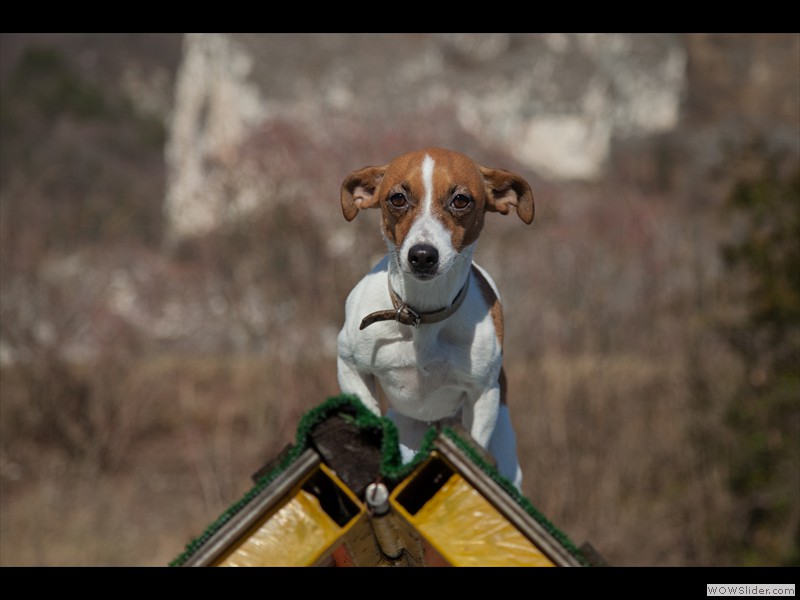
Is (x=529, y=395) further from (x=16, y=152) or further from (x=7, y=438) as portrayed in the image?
(x=16, y=152)

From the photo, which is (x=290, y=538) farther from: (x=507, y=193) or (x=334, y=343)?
(x=334, y=343)

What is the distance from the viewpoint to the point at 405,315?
132 inches

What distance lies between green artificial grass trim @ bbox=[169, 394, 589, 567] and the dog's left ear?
0.90 metres

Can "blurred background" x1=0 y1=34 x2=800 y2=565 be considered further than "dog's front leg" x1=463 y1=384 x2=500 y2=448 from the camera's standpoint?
Yes

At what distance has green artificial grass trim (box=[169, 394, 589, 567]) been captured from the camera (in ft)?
9.53

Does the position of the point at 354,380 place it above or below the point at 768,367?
above

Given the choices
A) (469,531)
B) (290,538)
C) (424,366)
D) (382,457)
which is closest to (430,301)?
(424,366)

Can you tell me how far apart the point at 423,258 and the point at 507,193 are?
1.80 feet

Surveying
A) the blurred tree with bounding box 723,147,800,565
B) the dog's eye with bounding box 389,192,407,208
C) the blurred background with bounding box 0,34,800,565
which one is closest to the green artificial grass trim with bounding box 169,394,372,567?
the dog's eye with bounding box 389,192,407,208

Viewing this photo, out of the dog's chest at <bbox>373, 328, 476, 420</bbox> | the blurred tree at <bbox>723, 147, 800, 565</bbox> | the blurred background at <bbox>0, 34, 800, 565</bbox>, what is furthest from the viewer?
the blurred background at <bbox>0, 34, 800, 565</bbox>

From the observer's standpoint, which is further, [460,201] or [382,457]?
[460,201]

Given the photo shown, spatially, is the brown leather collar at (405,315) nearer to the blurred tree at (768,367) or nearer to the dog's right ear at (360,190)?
the dog's right ear at (360,190)

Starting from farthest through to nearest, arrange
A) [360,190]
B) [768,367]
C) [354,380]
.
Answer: [768,367] < [354,380] < [360,190]

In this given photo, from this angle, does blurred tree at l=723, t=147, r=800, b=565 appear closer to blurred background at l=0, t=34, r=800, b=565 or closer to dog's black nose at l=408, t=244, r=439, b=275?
blurred background at l=0, t=34, r=800, b=565
